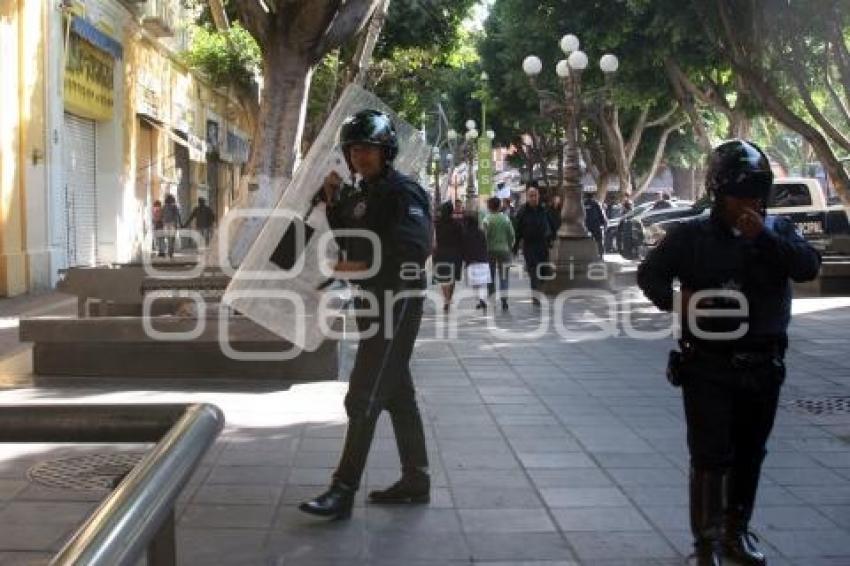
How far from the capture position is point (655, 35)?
1942cm

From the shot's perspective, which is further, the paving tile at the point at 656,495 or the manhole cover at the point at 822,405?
the manhole cover at the point at 822,405

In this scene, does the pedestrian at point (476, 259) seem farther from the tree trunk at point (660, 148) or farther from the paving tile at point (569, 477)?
the tree trunk at point (660, 148)

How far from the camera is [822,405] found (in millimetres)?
7707

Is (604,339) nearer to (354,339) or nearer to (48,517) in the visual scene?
(354,339)

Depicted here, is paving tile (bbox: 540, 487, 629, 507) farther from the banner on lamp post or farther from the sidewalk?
the banner on lamp post

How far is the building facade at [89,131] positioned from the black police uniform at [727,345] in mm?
12560

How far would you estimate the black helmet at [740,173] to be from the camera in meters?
3.93

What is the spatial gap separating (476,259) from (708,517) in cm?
1067

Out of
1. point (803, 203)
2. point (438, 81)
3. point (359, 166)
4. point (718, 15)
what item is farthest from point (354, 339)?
point (438, 81)

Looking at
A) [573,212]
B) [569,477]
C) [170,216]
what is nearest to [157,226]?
[170,216]

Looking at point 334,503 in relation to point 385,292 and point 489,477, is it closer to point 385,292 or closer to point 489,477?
point 385,292

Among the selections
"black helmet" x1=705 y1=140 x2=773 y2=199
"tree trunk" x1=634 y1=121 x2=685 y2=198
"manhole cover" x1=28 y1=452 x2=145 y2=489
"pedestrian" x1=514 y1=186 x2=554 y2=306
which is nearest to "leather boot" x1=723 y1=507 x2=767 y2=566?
"black helmet" x1=705 y1=140 x2=773 y2=199

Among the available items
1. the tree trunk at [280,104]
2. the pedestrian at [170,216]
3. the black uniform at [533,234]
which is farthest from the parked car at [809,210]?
the tree trunk at [280,104]

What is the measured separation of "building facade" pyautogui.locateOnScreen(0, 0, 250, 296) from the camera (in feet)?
53.1
